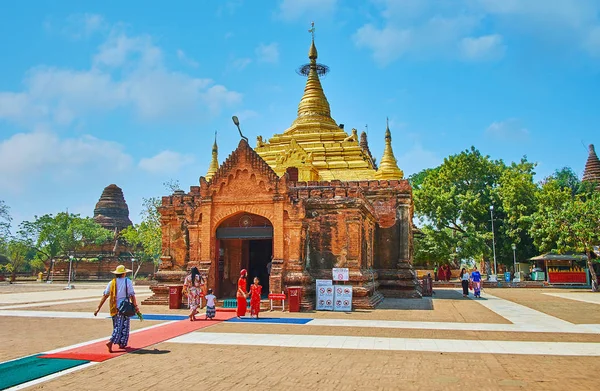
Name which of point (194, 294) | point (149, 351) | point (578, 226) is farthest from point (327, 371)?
point (578, 226)

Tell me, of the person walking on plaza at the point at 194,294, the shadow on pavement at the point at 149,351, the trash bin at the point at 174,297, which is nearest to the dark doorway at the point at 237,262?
the trash bin at the point at 174,297

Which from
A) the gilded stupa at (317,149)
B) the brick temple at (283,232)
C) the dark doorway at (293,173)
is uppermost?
the gilded stupa at (317,149)

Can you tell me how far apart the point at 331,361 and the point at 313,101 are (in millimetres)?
28856

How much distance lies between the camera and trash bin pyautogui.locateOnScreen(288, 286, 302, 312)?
17.4 meters

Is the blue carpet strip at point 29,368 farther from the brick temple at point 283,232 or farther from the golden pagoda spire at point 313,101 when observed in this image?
the golden pagoda spire at point 313,101

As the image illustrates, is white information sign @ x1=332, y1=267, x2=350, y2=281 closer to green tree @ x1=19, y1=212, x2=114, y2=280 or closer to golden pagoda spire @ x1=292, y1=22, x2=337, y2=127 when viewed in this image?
golden pagoda spire @ x1=292, y1=22, x2=337, y2=127

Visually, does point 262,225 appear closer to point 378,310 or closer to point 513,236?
point 378,310

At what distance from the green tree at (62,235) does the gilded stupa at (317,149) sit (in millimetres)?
37068

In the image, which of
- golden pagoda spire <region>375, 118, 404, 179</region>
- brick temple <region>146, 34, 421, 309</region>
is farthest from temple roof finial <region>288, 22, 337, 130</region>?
brick temple <region>146, 34, 421, 309</region>

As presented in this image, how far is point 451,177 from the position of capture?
4834 centimetres

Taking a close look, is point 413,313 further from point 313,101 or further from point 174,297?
point 313,101

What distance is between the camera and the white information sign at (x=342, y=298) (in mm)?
18028

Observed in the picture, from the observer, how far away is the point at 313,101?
36.2m

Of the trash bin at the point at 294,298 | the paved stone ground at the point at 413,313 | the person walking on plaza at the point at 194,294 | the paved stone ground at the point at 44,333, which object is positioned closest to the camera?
the paved stone ground at the point at 44,333
